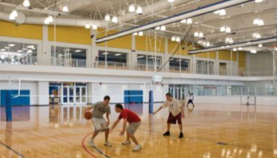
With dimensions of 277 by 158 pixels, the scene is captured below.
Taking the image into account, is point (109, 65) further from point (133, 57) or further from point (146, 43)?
point (146, 43)

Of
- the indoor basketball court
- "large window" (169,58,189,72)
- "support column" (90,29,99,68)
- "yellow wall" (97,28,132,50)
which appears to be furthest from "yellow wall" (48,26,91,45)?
"large window" (169,58,189,72)

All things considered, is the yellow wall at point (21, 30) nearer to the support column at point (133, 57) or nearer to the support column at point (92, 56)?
the support column at point (92, 56)

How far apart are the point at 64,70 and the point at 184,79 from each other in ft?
59.2

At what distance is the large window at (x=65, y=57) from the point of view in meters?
30.5

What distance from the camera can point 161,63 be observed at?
40.0 m

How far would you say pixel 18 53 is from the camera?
28.7 meters

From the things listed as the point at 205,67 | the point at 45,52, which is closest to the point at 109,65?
the point at 45,52

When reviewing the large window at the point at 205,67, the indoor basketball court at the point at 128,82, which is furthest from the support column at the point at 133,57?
the large window at the point at 205,67

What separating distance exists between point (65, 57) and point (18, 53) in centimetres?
513

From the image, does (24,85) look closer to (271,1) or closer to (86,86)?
(86,86)

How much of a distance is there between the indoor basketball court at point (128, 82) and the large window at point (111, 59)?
0.45 feet

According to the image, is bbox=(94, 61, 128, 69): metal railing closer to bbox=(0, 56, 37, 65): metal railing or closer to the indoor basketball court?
the indoor basketball court

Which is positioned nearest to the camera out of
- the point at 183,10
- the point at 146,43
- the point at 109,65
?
the point at 183,10

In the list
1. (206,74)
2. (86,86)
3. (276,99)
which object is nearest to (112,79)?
(86,86)
